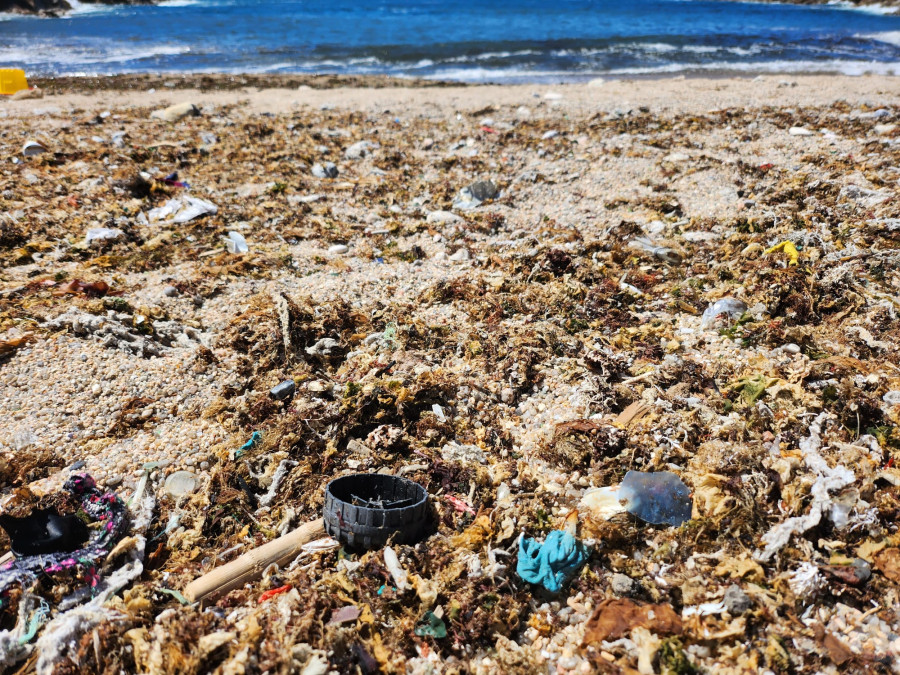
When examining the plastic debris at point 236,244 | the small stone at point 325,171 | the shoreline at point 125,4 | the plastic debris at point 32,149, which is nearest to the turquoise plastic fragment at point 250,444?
the plastic debris at point 236,244

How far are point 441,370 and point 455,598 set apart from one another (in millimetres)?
1942

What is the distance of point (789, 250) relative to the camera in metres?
5.50

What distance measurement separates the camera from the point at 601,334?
188 inches

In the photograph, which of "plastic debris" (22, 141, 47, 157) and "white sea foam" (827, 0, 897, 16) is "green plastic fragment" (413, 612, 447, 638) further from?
"white sea foam" (827, 0, 897, 16)

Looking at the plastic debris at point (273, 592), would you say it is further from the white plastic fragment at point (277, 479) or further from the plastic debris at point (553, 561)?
the plastic debris at point (553, 561)

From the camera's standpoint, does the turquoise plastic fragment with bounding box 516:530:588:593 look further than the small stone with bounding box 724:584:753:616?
Yes

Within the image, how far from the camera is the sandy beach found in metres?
2.55

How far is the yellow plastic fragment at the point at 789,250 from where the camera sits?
5.33 meters

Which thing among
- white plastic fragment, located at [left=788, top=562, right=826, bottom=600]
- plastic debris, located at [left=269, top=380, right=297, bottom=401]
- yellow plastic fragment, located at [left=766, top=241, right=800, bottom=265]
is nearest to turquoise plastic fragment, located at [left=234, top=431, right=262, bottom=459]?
plastic debris, located at [left=269, top=380, right=297, bottom=401]

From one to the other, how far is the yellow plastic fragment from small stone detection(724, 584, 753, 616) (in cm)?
388

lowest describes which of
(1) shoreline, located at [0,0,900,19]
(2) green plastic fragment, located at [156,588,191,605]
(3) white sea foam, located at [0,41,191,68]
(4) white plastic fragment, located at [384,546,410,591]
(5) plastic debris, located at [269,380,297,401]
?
(2) green plastic fragment, located at [156,588,191,605]

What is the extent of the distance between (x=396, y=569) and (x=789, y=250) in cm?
507

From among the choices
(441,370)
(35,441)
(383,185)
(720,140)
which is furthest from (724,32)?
(35,441)

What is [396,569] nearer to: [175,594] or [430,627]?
[430,627]
